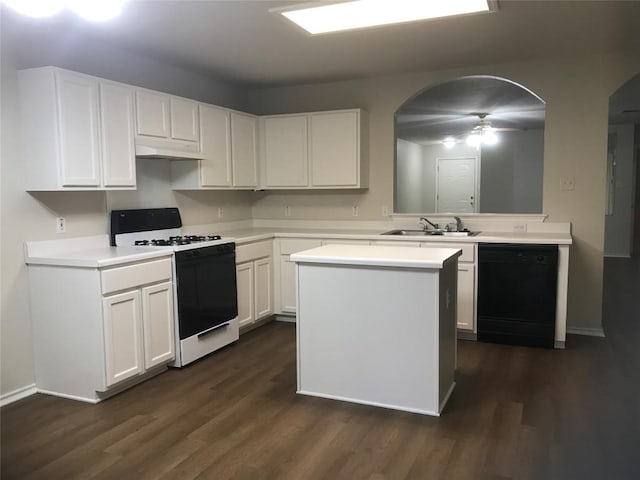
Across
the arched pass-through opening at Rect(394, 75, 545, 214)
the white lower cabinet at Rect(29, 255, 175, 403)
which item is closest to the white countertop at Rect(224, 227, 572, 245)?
the white lower cabinet at Rect(29, 255, 175, 403)

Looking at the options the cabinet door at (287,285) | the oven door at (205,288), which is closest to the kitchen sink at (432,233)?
the cabinet door at (287,285)

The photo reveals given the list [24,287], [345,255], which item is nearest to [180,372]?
[24,287]

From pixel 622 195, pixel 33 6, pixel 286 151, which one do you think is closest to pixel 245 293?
pixel 286 151

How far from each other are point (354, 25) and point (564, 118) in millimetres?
2291

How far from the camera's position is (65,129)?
3088 mm

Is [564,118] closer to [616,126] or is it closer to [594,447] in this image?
[594,447]

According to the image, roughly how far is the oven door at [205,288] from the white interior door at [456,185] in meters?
5.95

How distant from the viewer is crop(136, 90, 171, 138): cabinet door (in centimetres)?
363

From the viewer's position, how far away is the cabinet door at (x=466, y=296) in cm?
420

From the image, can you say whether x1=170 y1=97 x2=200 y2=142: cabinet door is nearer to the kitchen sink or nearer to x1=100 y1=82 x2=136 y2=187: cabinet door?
x1=100 y1=82 x2=136 y2=187: cabinet door

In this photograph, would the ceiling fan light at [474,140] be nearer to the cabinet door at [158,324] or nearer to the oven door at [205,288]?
the oven door at [205,288]

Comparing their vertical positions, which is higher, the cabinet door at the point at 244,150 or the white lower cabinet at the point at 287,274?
the cabinet door at the point at 244,150

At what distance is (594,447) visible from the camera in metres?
2.48

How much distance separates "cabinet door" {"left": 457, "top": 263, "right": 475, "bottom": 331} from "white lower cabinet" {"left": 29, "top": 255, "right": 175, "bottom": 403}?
96.1 inches
